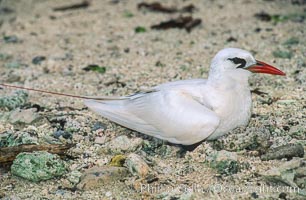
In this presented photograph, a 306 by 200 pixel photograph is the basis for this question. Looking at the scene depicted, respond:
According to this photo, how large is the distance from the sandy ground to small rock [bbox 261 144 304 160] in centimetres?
6

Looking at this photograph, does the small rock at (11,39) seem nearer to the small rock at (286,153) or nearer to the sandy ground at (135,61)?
the sandy ground at (135,61)

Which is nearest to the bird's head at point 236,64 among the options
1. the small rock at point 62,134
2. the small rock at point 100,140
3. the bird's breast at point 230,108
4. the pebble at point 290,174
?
the bird's breast at point 230,108

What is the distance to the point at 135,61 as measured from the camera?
743 cm

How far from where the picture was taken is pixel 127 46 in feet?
26.9

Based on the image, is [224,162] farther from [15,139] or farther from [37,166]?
[15,139]

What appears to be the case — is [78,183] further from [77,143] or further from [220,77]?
[220,77]

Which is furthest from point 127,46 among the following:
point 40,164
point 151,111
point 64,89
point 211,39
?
point 40,164

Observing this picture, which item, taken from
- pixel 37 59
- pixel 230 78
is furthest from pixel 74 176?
pixel 37 59

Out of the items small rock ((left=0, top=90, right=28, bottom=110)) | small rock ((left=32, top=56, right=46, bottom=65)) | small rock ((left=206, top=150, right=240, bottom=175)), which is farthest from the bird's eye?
small rock ((left=32, top=56, right=46, bottom=65))

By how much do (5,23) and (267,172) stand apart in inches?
276

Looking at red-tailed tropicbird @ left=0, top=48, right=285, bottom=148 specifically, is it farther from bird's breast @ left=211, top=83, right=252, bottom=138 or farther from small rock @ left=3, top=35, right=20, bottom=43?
small rock @ left=3, top=35, right=20, bottom=43

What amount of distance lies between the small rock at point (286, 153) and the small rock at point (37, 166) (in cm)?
148

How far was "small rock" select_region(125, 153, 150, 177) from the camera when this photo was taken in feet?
14.1

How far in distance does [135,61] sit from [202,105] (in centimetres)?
293
